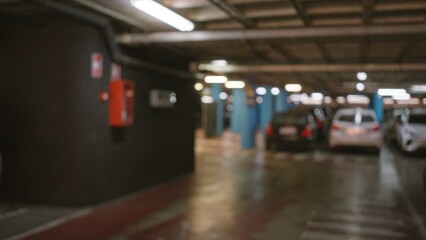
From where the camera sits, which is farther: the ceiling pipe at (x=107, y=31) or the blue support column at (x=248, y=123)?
the blue support column at (x=248, y=123)

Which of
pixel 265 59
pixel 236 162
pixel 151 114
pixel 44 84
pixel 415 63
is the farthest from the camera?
pixel 236 162

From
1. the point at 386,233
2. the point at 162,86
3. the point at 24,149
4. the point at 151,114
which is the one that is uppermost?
the point at 162,86

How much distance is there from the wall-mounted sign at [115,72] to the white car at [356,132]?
1023 centimetres

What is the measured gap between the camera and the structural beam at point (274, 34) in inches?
269

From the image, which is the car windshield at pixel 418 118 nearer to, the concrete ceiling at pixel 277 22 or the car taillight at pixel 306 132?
the car taillight at pixel 306 132

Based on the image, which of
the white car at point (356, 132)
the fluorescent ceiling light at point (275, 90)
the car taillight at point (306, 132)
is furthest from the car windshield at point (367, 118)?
the fluorescent ceiling light at point (275, 90)

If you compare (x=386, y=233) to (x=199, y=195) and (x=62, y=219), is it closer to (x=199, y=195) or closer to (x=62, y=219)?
(x=199, y=195)

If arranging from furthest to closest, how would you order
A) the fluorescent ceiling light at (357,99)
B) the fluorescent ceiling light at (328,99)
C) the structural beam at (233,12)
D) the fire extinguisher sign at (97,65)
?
the fluorescent ceiling light at (328,99) < the fluorescent ceiling light at (357,99) < the fire extinguisher sign at (97,65) < the structural beam at (233,12)

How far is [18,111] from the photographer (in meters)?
7.99

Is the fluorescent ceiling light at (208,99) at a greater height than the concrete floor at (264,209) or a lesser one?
greater

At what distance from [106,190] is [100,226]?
1.58m

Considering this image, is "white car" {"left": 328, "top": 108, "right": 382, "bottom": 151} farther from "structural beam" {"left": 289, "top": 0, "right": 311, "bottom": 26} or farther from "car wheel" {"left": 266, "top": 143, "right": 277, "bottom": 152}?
"structural beam" {"left": 289, "top": 0, "right": 311, "bottom": 26}

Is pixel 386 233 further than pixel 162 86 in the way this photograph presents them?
No

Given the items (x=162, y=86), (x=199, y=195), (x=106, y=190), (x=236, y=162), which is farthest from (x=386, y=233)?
(x=236, y=162)
